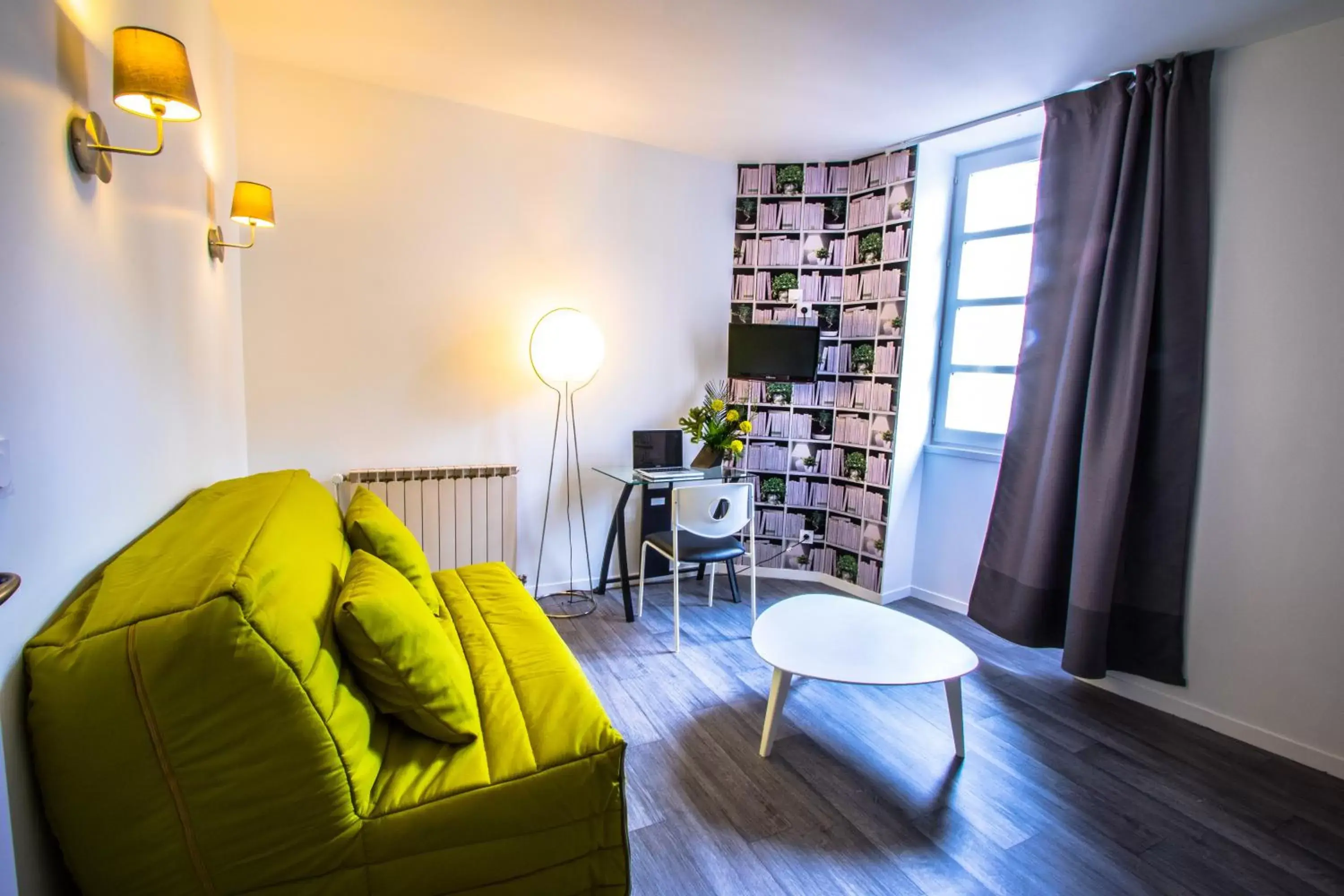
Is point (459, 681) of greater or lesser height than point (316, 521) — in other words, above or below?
below

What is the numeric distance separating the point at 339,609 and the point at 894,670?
5.34 ft

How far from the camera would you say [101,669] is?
95 cm

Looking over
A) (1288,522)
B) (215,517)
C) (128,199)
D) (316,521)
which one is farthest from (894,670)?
(128,199)

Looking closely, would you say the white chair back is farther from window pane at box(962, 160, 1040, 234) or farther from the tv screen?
window pane at box(962, 160, 1040, 234)

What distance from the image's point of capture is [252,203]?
215 cm

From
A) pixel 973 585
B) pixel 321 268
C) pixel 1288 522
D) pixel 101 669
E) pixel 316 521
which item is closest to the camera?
pixel 101 669

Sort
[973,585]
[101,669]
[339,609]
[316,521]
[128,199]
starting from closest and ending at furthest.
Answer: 1. [101,669]
2. [339,609]
3. [128,199]
4. [316,521]
5. [973,585]

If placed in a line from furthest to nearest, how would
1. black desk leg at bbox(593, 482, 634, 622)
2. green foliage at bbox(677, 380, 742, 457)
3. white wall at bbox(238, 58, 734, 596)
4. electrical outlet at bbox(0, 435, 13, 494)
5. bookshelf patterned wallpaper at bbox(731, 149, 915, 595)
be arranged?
bookshelf patterned wallpaper at bbox(731, 149, 915, 595) < green foliage at bbox(677, 380, 742, 457) < black desk leg at bbox(593, 482, 634, 622) < white wall at bbox(238, 58, 734, 596) < electrical outlet at bbox(0, 435, 13, 494)

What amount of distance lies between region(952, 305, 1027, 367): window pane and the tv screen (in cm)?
78

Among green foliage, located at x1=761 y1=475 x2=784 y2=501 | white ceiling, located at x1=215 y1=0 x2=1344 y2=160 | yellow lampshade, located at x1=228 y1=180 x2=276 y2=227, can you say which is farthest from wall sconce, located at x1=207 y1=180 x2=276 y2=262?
green foliage, located at x1=761 y1=475 x2=784 y2=501

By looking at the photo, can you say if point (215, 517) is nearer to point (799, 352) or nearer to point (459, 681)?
point (459, 681)

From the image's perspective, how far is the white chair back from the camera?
2852 mm

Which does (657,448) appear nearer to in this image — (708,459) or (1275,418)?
(708,459)

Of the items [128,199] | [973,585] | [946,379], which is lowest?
[973,585]
